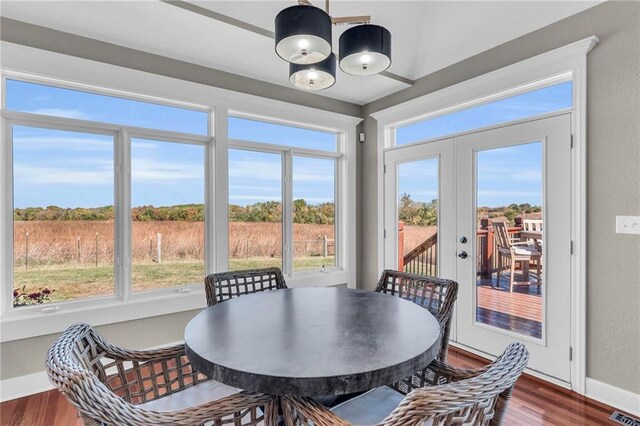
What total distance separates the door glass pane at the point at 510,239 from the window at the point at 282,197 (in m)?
1.80

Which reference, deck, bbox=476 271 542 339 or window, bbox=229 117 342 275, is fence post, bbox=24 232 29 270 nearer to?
window, bbox=229 117 342 275

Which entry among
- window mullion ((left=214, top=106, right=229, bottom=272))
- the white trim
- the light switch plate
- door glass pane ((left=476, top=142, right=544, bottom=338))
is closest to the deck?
door glass pane ((left=476, top=142, right=544, bottom=338))

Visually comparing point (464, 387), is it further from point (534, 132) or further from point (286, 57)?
point (534, 132)

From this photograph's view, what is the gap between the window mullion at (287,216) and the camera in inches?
152

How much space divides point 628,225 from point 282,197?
9.76ft

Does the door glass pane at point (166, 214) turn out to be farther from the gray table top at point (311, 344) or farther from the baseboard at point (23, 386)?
the gray table top at point (311, 344)

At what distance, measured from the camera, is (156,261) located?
3.10 meters

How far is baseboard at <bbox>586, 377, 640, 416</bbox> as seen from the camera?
85.7 inches

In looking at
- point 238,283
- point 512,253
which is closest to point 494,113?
Result: point 512,253

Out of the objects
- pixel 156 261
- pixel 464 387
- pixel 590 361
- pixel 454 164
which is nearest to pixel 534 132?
pixel 454 164

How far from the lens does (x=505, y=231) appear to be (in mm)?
2930

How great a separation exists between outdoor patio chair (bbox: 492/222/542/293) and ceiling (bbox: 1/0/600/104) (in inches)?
64.6

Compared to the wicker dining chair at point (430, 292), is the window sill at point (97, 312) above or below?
below

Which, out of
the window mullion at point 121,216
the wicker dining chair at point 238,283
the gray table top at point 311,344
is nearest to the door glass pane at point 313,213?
the wicker dining chair at point 238,283
